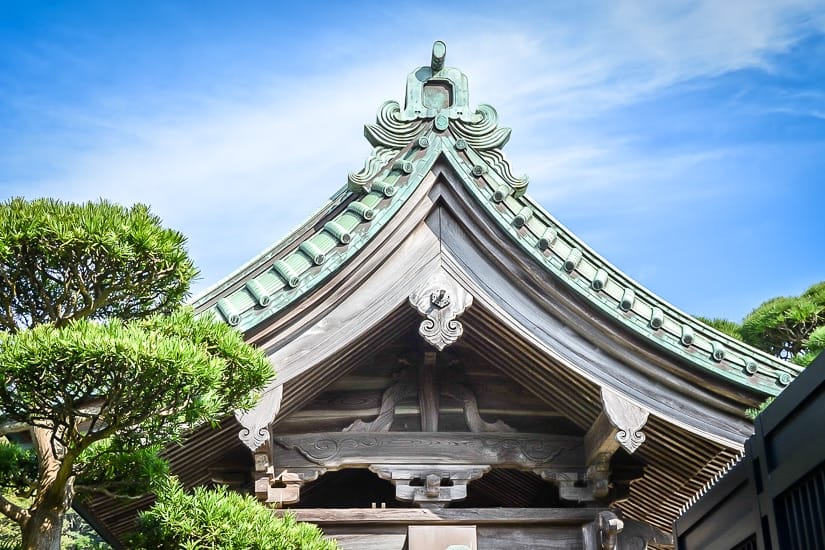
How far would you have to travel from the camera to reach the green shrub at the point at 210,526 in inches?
221

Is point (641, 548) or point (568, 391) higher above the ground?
point (568, 391)

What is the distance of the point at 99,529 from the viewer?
26.6 feet

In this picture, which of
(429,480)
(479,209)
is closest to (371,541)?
(429,480)

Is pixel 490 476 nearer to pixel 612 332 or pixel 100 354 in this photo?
pixel 612 332

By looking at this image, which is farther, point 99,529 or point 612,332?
point 99,529

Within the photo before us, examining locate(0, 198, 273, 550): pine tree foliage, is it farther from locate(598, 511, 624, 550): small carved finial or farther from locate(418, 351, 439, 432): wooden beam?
locate(598, 511, 624, 550): small carved finial

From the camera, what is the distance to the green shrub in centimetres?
562

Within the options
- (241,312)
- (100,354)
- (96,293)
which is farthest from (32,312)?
(241,312)

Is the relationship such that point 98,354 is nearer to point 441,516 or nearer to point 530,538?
point 441,516

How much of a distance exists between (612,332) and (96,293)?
378cm

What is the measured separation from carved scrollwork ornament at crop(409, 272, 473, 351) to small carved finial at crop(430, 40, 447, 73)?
74.3 inches

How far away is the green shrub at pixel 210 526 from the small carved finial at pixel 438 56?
13.4 feet

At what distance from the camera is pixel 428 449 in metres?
8.11

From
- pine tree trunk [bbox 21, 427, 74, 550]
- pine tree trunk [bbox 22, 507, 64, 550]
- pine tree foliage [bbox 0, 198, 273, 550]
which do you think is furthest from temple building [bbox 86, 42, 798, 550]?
pine tree trunk [bbox 22, 507, 64, 550]
